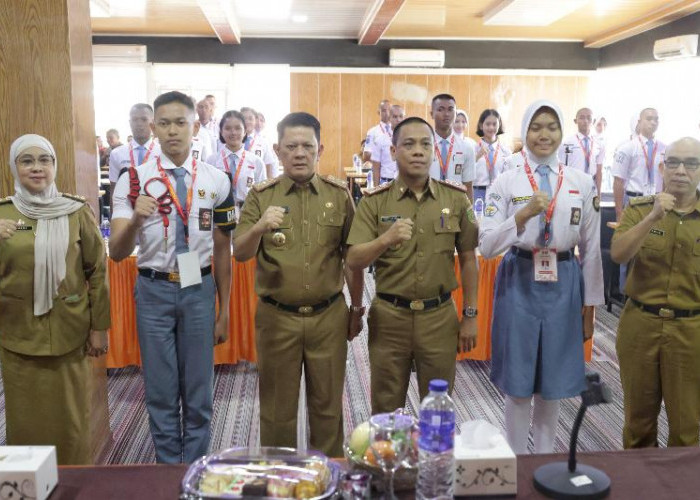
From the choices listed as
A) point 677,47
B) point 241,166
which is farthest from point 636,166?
point 241,166

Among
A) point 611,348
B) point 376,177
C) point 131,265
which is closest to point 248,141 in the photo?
point 376,177

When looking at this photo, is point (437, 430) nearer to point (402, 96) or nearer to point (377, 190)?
point (377, 190)

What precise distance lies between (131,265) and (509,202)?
2622mm

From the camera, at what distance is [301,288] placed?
8.63ft

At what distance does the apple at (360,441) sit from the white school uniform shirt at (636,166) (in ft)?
21.8

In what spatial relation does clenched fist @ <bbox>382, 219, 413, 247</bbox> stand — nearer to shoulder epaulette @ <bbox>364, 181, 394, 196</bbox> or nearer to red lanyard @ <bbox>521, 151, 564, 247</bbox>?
shoulder epaulette @ <bbox>364, 181, 394, 196</bbox>

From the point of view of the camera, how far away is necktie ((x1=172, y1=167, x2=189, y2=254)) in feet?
9.14

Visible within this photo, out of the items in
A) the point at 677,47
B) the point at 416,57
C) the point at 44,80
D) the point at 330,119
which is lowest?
the point at 44,80

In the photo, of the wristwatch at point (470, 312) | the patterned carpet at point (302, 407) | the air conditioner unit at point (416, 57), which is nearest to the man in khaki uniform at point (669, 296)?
the wristwatch at point (470, 312)

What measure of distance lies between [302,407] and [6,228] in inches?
87.9

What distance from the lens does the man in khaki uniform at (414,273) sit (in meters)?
2.61

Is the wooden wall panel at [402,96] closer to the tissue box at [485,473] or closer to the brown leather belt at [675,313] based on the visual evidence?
the brown leather belt at [675,313]

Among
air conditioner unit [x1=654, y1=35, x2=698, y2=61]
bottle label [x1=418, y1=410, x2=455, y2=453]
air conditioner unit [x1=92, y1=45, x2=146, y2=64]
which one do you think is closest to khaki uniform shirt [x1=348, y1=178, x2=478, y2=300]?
bottle label [x1=418, y1=410, x2=455, y2=453]

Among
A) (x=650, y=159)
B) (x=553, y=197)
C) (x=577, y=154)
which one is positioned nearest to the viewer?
(x=553, y=197)
